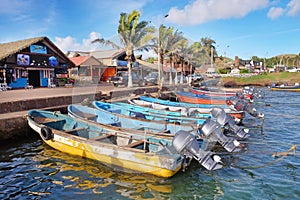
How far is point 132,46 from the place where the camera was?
81.5ft

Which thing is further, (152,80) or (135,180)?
(152,80)

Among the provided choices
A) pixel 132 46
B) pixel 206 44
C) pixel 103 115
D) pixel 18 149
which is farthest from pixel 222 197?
pixel 206 44

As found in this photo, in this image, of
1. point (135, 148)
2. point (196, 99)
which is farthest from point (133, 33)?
point (135, 148)

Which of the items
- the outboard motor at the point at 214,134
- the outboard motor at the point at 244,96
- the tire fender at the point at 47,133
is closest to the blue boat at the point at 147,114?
the outboard motor at the point at 214,134

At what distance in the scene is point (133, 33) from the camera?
23.9 meters

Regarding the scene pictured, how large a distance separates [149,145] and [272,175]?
12.8 ft

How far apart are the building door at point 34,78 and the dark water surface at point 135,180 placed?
→ 16.4 m

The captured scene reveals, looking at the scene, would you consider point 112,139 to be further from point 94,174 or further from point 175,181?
point 175,181

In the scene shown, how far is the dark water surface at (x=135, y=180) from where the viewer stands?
6340 mm

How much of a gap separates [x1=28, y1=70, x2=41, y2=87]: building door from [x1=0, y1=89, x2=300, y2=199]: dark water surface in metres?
16.4

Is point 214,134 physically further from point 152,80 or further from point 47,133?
point 152,80

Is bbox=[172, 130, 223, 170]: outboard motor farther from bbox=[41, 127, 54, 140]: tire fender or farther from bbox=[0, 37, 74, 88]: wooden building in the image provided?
bbox=[0, 37, 74, 88]: wooden building

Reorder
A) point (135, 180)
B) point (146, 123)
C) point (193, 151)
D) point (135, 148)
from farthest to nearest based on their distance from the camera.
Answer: point (146, 123) → point (135, 148) → point (135, 180) → point (193, 151)

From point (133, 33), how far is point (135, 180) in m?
19.2
